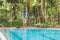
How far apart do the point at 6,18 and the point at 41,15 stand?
12.8 feet

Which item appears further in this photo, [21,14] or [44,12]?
[21,14]

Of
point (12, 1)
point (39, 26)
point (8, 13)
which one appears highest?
point (12, 1)

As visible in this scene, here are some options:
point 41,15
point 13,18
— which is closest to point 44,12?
point 41,15

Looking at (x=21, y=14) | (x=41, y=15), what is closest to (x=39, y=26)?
(x=41, y=15)

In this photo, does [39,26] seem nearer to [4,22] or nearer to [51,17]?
[51,17]

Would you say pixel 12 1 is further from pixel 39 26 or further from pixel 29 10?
pixel 39 26

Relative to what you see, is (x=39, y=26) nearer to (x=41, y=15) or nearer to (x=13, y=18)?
(x=41, y=15)

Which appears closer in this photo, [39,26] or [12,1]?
[39,26]

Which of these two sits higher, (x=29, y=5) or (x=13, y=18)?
(x=29, y=5)

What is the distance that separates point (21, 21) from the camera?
19.3m

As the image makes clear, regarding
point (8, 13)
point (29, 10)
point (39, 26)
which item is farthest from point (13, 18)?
point (39, 26)

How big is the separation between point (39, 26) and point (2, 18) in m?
4.31

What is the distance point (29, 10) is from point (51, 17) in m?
2.46

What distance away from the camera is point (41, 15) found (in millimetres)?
19219
